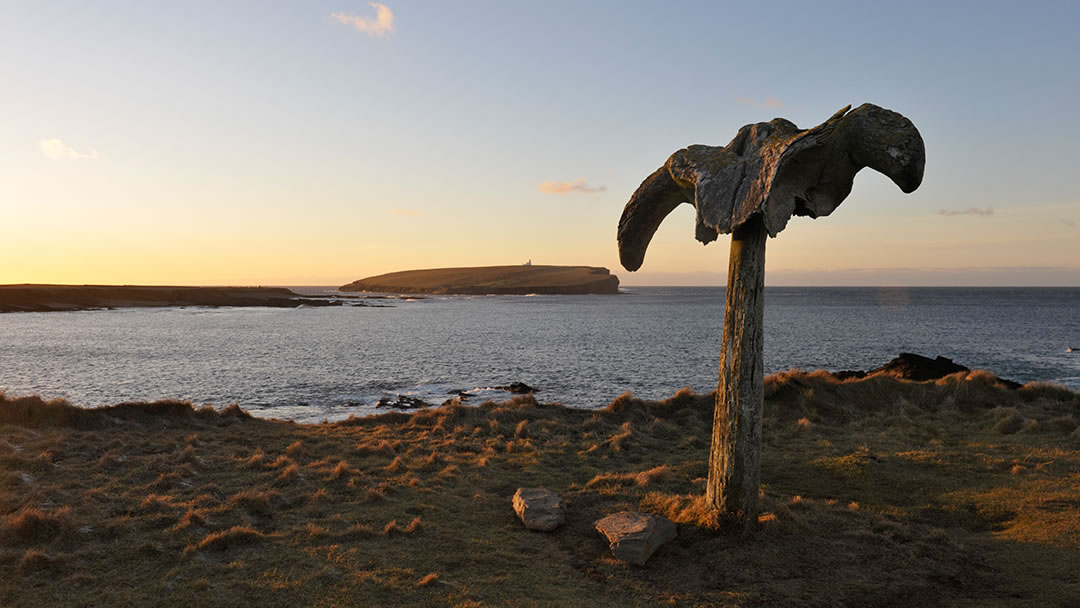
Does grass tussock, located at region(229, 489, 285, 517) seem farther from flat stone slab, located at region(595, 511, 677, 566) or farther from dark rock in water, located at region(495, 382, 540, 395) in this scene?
dark rock in water, located at region(495, 382, 540, 395)

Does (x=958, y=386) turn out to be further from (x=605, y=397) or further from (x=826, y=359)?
(x=826, y=359)

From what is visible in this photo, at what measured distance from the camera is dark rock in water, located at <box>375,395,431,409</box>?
2987 cm

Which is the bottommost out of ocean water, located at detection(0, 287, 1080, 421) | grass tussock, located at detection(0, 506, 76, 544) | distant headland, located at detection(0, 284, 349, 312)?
ocean water, located at detection(0, 287, 1080, 421)

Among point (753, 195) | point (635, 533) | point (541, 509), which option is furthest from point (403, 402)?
point (753, 195)

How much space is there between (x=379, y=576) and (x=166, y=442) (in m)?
10.1

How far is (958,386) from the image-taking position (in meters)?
21.6

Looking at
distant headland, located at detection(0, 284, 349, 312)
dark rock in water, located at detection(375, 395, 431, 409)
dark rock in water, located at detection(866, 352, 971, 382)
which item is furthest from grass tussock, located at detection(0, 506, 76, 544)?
distant headland, located at detection(0, 284, 349, 312)

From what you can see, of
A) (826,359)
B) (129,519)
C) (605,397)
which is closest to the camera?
(129,519)

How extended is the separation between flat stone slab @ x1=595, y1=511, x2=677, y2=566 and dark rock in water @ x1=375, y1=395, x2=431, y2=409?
21091 mm

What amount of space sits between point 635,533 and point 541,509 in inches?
82.8

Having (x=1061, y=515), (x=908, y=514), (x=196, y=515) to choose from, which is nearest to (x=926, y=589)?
(x=908, y=514)

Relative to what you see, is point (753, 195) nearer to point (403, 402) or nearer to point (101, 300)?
point (403, 402)

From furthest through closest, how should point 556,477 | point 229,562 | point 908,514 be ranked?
point 556,477 → point 908,514 → point 229,562

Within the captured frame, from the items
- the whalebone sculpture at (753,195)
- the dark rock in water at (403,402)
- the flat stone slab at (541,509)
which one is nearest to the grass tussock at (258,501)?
the flat stone slab at (541,509)
